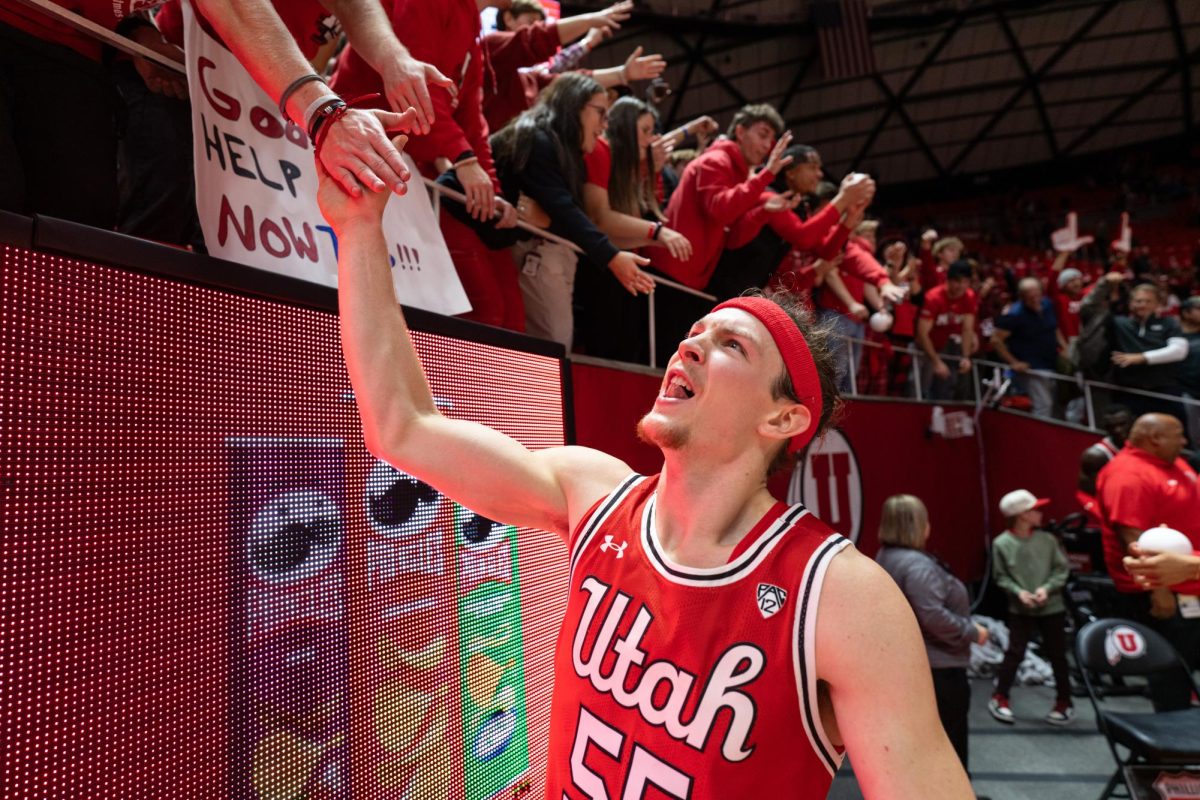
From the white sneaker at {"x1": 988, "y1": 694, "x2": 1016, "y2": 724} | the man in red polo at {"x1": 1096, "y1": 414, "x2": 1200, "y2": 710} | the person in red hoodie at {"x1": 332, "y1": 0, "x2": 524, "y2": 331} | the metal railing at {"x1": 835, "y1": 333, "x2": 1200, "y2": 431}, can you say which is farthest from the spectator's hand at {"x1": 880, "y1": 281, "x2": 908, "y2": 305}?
the person in red hoodie at {"x1": 332, "y1": 0, "x2": 524, "y2": 331}

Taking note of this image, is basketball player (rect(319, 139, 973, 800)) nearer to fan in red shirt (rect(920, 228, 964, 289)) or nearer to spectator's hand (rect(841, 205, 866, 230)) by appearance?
spectator's hand (rect(841, 205, 866, 230))

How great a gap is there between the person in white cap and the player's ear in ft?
18.8

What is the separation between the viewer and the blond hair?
474cm

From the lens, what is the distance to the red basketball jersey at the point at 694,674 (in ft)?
4.34

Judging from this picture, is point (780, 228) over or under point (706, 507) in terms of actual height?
over

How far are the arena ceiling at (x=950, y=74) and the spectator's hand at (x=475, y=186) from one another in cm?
1331

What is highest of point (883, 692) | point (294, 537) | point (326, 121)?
point (326, 121)

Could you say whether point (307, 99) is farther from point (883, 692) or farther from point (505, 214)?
point (505, 214)

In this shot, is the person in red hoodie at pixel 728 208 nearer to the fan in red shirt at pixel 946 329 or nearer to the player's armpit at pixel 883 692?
the player's armpit at pixel 883 692

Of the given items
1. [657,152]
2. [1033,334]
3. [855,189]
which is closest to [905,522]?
[855,189]

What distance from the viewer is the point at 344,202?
1464mm

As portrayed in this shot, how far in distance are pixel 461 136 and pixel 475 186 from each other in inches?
7.1

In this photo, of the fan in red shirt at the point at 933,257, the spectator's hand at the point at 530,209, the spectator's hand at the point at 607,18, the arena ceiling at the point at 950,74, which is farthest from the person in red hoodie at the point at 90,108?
the arena ceiling at the point at 950,74

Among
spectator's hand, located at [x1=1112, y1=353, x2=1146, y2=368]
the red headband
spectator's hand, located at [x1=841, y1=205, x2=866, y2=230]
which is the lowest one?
the red headband
